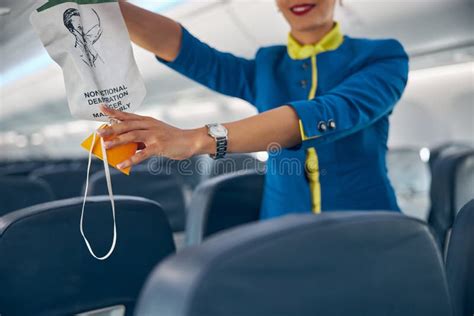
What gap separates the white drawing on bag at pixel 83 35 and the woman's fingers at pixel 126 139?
16 cm

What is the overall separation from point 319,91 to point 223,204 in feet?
1.71

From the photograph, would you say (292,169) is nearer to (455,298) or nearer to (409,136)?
(455,298)

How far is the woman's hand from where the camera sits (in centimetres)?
112

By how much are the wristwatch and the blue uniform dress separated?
447 mm

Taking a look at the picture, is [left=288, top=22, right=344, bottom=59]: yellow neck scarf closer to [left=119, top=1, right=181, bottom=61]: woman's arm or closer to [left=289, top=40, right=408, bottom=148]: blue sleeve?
[left=289, top=40, right=408, bottom=148]: blue sleeve

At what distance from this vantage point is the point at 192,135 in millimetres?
1224

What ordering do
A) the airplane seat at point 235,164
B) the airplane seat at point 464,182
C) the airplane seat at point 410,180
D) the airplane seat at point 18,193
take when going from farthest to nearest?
the airplane seat at point 410,180
the airplane seat at point 235,164
the airplane seat at point 18,193
the airplane seat at point 464,182

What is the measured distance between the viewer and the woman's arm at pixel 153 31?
5.13 ft

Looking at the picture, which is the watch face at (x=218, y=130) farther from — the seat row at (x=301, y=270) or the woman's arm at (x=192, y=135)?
the seat row at (x=301, y=270)

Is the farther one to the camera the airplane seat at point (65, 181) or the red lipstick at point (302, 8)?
the airplane seat at point (65, 181)

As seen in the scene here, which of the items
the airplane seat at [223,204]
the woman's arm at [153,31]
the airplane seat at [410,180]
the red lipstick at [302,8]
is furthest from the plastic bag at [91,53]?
the airplane seat at [410,180]

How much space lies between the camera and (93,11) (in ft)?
3.88

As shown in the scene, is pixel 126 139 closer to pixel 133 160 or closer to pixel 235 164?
pixel 133 160

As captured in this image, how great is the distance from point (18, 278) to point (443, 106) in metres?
5.34
